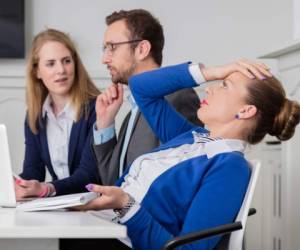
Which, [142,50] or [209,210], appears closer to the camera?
[209,210]

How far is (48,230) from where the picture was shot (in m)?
1.07

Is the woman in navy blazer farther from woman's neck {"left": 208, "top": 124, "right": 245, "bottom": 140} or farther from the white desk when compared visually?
the white desk

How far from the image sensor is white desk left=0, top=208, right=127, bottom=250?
1067 millimetres

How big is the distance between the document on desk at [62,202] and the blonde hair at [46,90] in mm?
1184

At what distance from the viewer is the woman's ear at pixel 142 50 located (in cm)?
229

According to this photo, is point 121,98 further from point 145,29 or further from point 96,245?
point 96,245

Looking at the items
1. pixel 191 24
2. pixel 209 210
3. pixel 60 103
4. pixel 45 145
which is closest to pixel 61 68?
pixel 60 103

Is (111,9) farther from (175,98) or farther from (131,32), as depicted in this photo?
(175,98)

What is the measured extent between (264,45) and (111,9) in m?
0.99

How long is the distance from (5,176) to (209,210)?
0.53 m

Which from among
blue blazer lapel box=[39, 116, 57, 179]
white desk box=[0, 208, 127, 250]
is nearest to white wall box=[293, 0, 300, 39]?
blue blazer lapel box=[39, 116, 57, 179]

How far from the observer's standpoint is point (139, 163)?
1707 millimetres

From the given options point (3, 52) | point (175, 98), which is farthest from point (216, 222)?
point (3, 52)

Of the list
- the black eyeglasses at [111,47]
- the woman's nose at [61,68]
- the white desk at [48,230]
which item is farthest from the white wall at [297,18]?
the white desk at [48,230]
